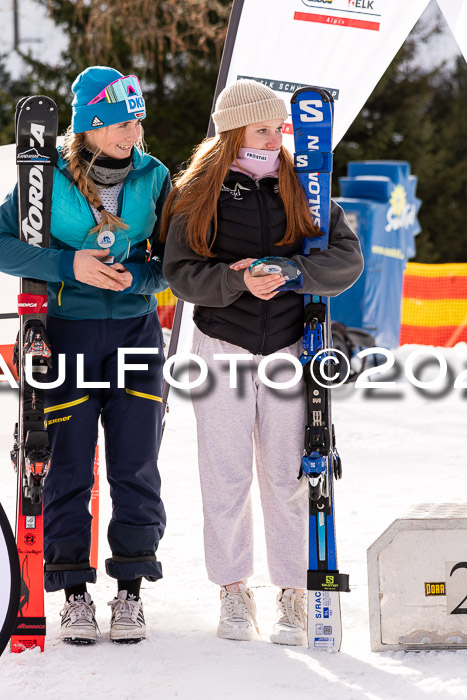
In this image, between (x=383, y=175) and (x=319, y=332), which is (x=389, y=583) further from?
(x=383, y=175)

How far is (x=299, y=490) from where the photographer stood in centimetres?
278

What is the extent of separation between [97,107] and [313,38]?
1.44 metres

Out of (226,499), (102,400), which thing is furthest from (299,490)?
(102,400)

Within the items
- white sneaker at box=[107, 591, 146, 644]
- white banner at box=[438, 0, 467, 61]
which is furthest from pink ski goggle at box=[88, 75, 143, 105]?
white banner at box=[438, 0, 467, 61]

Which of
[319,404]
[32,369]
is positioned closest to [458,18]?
[319,404]

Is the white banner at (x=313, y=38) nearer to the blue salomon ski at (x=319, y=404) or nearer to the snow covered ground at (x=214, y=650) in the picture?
the blue salomon ski at (x=319, y=404)

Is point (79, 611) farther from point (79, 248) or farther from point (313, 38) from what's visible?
point (313, 38)

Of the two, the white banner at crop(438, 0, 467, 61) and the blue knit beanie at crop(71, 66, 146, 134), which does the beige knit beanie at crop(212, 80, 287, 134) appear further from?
the white banner at crop(438, 0, 467, 61)

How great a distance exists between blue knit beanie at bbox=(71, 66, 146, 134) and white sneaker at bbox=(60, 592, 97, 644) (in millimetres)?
1351

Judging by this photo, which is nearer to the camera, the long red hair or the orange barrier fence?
the long red hair

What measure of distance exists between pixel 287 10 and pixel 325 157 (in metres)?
1.32

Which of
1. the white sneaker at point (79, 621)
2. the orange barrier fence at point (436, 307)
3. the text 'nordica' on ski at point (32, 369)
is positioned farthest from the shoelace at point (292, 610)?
the orange barrier fence at point (436, 307)

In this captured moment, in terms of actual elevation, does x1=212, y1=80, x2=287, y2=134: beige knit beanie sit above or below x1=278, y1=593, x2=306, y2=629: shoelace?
above

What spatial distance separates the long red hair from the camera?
8.73 ft
